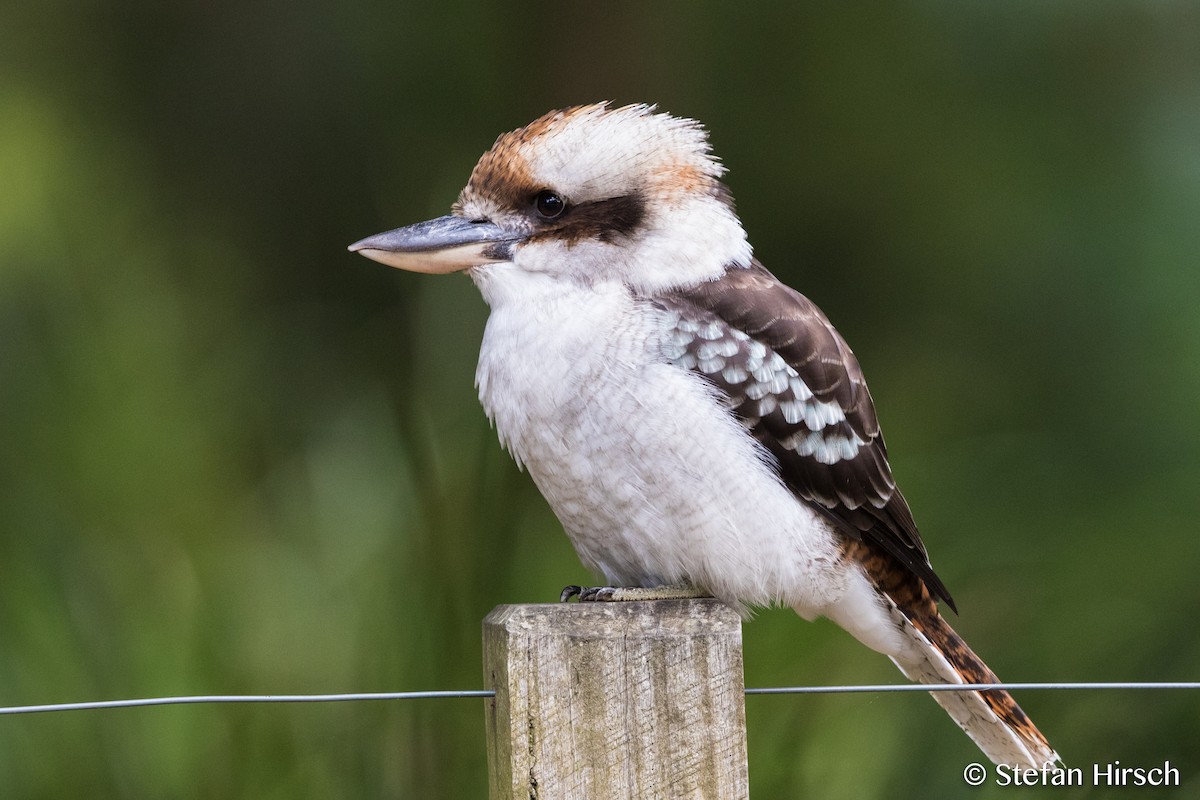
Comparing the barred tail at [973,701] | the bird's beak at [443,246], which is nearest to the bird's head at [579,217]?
the bird's beak at [443,246]

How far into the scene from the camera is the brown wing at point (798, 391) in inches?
68.1

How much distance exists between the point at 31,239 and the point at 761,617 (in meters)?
1.68

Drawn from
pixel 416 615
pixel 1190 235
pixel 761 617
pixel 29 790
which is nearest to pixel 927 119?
pixel 1190 235

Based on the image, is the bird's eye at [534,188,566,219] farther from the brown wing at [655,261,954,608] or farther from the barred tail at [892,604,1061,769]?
the barred tail at [892,604,1061,769]

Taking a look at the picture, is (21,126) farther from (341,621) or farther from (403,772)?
(403,772)

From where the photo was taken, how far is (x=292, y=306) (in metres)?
3.37

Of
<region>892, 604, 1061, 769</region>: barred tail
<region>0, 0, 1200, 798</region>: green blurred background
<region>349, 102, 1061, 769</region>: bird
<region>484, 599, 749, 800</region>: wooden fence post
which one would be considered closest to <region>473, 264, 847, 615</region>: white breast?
<region>349, 102, 1061, 769</region>: bird

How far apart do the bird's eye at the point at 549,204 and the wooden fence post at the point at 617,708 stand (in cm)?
72

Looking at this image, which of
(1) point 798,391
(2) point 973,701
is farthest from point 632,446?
(2) point 973,701

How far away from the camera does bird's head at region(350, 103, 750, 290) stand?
70.9 inches

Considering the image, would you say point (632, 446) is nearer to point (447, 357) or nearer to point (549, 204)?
point (549, 204)

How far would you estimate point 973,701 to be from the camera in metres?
1.92

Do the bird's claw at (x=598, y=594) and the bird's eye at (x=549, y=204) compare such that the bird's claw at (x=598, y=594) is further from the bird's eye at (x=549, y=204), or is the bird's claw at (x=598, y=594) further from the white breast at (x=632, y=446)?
the bird's eye at (x=549, y=204)

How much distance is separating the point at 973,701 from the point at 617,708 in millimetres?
853
